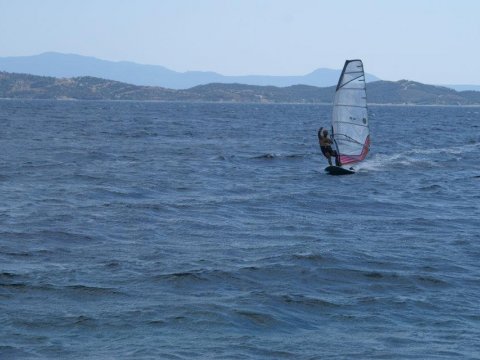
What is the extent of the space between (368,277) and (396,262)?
57.6 inches

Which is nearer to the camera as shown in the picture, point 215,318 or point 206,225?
point 215,318

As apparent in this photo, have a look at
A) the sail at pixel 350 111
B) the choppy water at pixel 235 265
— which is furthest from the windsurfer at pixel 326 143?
the choppy water at pixel 235 265

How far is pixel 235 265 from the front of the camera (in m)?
16.9

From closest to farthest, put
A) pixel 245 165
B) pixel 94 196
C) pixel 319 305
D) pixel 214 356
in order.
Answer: pixel 214 356 → pixel 319 305 → pixel 94 196 → pixel 245 165

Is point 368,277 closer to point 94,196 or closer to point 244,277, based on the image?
point 244,277

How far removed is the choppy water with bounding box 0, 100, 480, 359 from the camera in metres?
12.4

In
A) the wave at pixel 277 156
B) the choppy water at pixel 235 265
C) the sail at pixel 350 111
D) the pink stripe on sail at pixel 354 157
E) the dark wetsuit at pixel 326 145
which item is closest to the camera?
the choppy water at pixel 235 265

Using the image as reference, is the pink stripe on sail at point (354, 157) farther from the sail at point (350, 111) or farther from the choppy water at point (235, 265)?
the choppy water at point (235, 265)

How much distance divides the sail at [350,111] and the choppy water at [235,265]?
1.70 metres

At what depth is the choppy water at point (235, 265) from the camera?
40.6 feet

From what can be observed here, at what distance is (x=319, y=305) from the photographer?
46.9 feet

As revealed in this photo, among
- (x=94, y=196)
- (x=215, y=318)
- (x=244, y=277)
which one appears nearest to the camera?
(x=215, y=318)

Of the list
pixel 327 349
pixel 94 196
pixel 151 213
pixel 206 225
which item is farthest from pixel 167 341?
pixel 94 196

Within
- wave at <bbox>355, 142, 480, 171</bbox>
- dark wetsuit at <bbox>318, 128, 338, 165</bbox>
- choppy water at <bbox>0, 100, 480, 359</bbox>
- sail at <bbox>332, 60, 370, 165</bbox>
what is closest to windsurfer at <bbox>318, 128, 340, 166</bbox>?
dark wetsuit at <bbox>318, 128, 338, 165</bbox>
